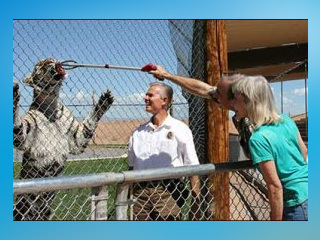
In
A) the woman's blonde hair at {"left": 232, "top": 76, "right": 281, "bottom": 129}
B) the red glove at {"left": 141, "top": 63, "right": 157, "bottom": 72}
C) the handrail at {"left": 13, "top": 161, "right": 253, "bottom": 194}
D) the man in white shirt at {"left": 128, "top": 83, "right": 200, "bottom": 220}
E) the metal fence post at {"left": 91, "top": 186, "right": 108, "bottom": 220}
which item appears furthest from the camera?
the red glove at {"left": 141, "top": 63, "right": 157, "bottom": 72}

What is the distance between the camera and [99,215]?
2447 millimetres

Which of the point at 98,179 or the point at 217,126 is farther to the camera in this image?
the point at 217,126

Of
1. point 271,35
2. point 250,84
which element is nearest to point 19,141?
point 250,84

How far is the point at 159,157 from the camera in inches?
123

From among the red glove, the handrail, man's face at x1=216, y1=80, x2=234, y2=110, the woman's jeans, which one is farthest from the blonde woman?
the red glove

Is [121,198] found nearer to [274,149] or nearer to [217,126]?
[274,149]

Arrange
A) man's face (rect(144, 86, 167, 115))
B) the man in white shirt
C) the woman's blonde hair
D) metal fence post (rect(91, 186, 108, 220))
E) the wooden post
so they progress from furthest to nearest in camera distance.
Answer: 1. the wooden post
2. man's face (rect(144, 86, 167, 115))
3. the man in white shirt
4. the woman's blonde hair
5. metal fence post (rect(91, 186, 108, 220))

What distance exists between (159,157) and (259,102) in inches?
33.4

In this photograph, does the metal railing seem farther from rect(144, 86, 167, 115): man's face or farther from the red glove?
the red glove

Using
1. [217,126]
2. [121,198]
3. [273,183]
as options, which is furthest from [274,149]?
[217,126]

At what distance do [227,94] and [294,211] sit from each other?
2.53 ft

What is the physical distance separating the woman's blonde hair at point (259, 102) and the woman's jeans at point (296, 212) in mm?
490

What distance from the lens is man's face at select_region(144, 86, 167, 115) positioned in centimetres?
326

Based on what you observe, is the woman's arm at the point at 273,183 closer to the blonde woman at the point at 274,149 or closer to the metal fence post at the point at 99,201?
the blonde woman at the point at 274,149
